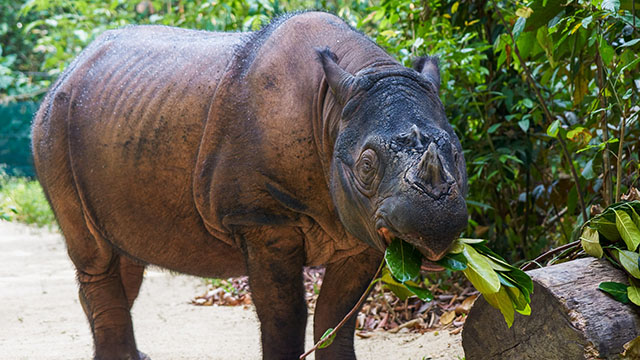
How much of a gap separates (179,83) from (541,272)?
2054 millimetres

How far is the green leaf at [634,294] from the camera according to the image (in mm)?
2967

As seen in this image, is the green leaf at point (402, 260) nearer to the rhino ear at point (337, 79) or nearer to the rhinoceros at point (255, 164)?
the rhinoceros at point (255, 164)

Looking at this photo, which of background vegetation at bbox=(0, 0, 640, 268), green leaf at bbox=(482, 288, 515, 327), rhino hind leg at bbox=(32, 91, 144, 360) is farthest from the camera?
rhino hind leg at bbox=(32, 91, 144, 360)

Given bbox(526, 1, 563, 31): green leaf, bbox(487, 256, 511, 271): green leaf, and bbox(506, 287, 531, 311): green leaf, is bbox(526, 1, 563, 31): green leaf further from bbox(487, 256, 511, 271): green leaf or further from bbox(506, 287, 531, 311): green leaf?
bbox(506, 287, 531, 311): green leaf

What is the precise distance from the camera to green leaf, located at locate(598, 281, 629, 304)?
3.02 meters

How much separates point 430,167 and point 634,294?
1042 mm

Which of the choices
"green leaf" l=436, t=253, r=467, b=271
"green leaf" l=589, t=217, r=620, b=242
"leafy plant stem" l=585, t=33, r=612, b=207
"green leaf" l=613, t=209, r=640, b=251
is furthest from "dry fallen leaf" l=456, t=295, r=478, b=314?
"green leaf" l=436, t=253, r=467, b=271

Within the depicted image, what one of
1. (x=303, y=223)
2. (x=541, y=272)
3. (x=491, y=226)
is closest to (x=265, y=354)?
(x=303, y=223)

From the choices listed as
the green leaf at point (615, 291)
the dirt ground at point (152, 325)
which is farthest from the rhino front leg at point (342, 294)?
the green leaf at point (615, 291)

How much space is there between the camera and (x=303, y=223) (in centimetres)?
355

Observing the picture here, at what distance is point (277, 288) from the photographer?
3.54 m

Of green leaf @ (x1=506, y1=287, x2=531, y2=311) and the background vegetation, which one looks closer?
green leaf @ (x1=506, y1=287, x2=531, y2=311)

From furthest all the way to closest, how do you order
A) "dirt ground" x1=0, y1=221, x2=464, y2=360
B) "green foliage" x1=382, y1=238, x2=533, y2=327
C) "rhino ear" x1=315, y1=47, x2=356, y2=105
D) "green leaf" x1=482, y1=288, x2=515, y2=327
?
1. "dirt ground" x1=0, y1=221, x2=464, y2=360
2. "rhino ear" x1=315, y1=47, x2=356, y2=105
3. "green leaf" x1=482, y1=288, x2=515, y2=327
4. "green foliage" x1=382, y1=238, x2=533, y2=327

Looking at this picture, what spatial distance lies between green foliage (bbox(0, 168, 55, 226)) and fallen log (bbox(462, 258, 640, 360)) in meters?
8.69
